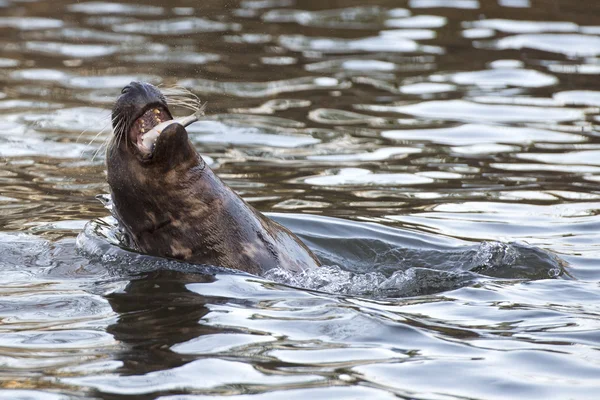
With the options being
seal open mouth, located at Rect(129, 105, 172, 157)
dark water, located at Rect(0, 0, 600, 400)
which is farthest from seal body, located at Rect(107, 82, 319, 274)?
dark water, located at Rect(0, 0, 600, 400)

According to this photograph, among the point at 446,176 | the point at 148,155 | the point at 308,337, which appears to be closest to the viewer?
the point at 308,337

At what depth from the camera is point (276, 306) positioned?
579 centimetres

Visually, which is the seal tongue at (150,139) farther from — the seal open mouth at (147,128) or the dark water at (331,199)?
the dark water at (331,199)

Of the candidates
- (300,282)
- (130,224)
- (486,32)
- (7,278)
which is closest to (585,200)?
(300,282)

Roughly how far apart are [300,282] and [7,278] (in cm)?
172

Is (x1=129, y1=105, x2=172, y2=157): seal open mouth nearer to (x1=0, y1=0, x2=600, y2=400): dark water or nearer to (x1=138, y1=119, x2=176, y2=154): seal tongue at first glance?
(x1=138, y1=119, x2=176, y2=154): seal tongue

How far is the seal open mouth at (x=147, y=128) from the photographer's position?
6.23m

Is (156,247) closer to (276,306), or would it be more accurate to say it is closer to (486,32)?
(276,306)

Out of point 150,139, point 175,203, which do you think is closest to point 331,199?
point 175,203

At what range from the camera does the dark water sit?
488 centimetres

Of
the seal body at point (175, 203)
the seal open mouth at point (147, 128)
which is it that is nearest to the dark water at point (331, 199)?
the seal body at point (175, 203)

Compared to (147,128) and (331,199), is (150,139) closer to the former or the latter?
(147,128)

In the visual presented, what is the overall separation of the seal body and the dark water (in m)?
0.14

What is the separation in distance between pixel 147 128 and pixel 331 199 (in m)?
3.06
